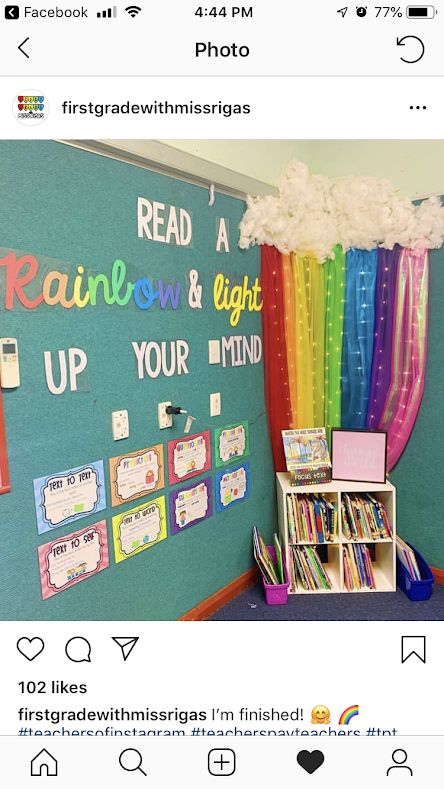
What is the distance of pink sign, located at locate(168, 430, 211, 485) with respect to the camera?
74.9 inches

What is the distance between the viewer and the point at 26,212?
4.49 ft

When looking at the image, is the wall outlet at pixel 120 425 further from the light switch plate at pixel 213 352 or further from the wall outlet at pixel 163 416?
the light switch plate at pixel 213 352

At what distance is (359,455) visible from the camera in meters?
2.35

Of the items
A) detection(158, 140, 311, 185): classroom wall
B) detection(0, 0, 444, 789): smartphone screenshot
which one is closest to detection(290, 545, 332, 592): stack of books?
detection(0, 0, 444, 789): smartphone screenshot

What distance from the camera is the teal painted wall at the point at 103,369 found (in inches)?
54.2

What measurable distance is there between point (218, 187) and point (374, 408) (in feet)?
4.20
